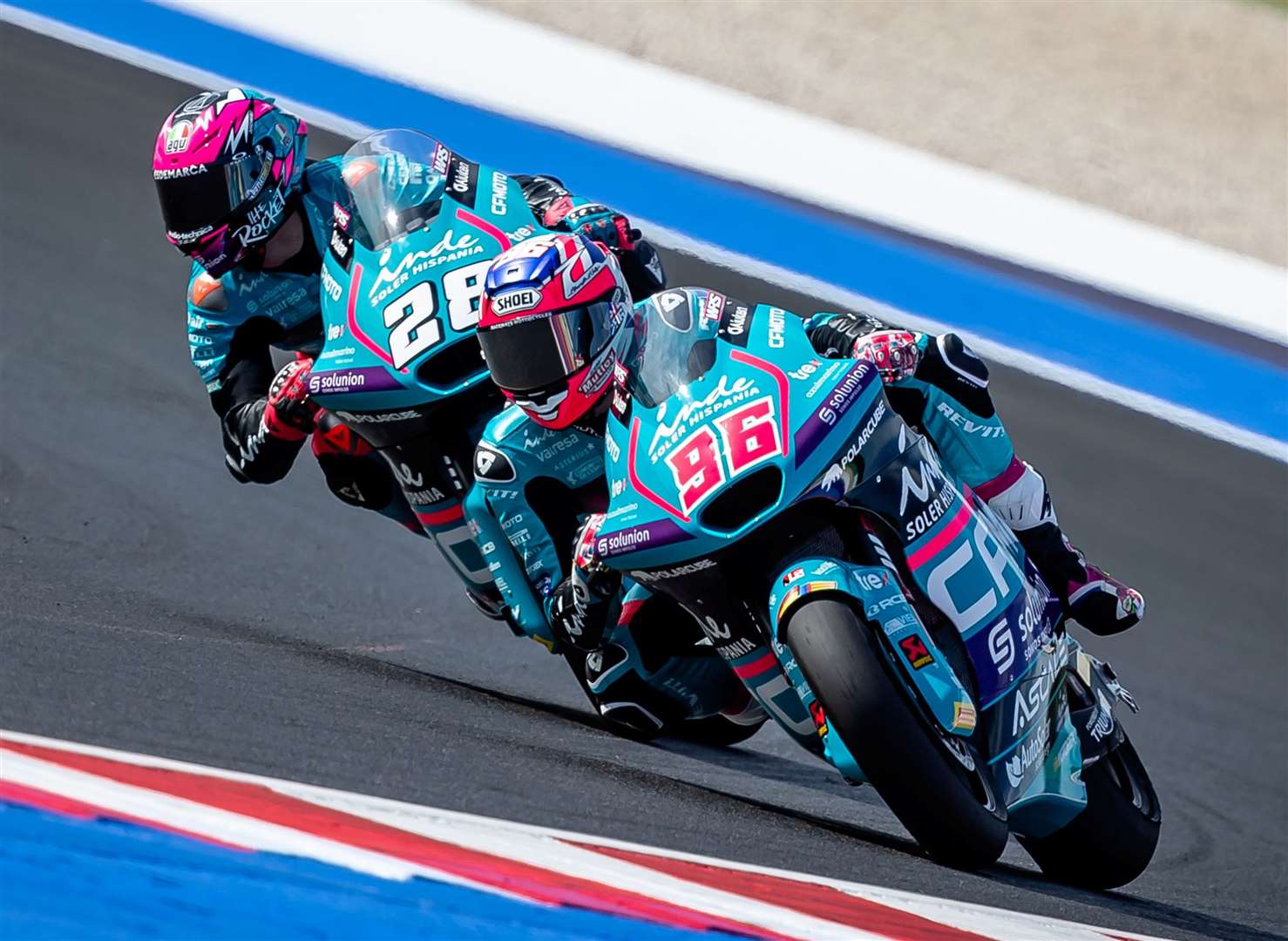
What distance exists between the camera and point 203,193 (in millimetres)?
5328

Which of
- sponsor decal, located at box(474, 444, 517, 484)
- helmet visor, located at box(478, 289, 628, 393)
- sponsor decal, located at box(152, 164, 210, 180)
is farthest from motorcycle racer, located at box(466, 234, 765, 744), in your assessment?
sponsor decal, located at box(152, 164, 210, 180)

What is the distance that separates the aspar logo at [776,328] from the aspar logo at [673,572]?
0.54m

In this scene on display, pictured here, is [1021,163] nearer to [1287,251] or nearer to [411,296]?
[1287,251]

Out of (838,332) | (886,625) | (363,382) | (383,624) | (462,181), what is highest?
(838,332)

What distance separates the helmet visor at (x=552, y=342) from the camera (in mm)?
4277

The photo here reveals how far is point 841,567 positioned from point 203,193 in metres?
2.56

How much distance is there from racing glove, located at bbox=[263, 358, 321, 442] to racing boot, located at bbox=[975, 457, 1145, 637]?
206cm

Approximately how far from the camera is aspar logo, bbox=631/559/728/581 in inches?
156

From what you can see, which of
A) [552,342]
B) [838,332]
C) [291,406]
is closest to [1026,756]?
[838,332]

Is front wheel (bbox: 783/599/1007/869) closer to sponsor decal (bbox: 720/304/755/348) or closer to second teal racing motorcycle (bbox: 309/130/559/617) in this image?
sponsor decal (bbox: 720/304/755/348)

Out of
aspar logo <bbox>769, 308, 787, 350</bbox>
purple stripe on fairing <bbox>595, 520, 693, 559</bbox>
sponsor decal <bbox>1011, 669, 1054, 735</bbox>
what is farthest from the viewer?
sponsor decal <bbox>1011, 669, 1054, 735</bbox>

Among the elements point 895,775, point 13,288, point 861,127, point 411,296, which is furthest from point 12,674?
point 861,127

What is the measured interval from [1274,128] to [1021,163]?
1.86m

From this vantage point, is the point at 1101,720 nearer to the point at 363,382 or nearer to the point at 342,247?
the point at 363,382
